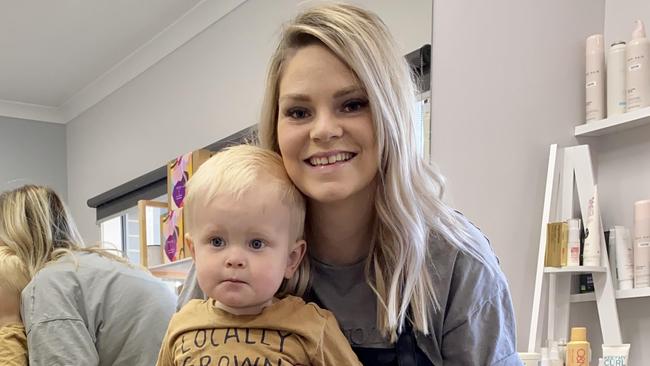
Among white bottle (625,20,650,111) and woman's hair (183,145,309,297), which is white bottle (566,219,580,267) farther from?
woman's hair (183,145,309,297)

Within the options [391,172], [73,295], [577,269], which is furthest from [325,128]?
[577,269]

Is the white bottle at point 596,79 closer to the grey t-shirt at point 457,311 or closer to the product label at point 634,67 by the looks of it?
the product label at point 634,67

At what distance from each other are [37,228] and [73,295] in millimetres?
256

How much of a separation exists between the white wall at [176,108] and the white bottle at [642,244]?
0.67 metres

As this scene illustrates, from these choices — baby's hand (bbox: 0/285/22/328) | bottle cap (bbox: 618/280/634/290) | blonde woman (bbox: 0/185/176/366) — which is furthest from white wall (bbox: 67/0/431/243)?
bottle cap (bbox: 618/280/634/290)

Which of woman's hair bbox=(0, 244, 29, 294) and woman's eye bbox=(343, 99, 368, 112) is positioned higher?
woman's eye bbox=(343, 99, 368, 112)

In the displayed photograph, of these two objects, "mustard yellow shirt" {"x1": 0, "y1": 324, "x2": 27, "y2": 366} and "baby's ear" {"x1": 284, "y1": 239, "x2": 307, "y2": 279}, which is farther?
"mustard yellow shirt" {"x1": 0, "y1": 324, "x2": 27, "y2": 366}

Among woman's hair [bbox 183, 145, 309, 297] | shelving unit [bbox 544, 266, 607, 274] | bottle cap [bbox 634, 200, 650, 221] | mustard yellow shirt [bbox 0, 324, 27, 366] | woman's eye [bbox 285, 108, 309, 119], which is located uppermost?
woman's eye [bbox 285, 108, 309, 119]

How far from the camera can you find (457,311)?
1.03m

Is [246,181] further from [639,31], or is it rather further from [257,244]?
[639,31]

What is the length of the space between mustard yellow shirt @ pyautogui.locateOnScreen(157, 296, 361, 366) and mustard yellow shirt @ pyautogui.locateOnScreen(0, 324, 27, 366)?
69 centimetres

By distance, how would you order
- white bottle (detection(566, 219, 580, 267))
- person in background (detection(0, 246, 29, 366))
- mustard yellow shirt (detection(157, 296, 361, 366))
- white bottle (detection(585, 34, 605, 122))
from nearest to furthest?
mustard yellow shirt (detection(157, 296, 361, 366)) < person in background (detection(0, 246, 29, 366)) < white bottle (detection(566, 219, 580, 267)) < white bottle (detection(585, 34, 605, 122))

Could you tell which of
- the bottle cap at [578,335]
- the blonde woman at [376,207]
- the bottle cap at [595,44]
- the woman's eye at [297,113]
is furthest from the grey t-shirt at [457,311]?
the bottle cap at [595,44]

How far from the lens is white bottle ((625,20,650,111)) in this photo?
1.81 meters
